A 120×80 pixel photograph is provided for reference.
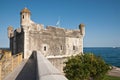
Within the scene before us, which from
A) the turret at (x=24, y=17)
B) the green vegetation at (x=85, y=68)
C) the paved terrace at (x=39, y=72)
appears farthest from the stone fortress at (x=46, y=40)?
the paved terrace at (x=39, y=72)

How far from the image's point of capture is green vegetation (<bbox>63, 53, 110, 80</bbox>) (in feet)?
68.0

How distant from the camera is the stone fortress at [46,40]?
2619 cm

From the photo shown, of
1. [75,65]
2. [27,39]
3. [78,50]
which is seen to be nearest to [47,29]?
[27,39]

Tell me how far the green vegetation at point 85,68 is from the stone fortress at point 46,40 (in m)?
7.21

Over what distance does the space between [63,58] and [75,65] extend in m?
9.54

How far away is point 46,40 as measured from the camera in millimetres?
29469

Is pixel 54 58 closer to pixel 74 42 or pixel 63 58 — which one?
pixel 63 58

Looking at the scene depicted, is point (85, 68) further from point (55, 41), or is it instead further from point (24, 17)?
point (24, 17)

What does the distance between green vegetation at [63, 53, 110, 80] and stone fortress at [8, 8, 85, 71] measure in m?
7.21

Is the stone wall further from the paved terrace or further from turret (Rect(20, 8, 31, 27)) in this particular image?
the paved terrace

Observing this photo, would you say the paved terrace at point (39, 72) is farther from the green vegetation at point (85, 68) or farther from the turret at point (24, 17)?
the turret at point (24, 17)

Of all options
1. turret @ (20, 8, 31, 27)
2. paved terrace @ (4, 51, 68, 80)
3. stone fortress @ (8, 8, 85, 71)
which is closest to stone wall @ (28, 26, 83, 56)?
stone fortress @ (8, 8, 85, 71)

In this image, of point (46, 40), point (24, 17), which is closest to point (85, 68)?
point (46, 40)

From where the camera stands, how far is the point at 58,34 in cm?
3128
